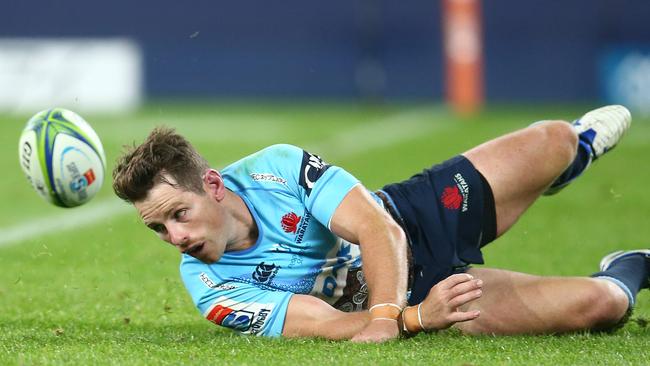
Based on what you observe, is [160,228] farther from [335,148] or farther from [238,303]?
[335,148]

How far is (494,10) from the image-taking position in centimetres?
1805

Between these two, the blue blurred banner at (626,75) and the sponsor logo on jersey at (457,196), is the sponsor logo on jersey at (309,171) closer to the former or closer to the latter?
the sponsor logo on jersey at (457,196)

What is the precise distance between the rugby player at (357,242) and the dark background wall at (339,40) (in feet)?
41.0

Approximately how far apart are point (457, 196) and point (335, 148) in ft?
25.0

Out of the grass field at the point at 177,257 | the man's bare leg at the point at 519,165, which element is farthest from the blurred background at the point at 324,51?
the man's bare leg at the point at 519,165

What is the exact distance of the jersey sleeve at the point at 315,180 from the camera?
4871 millimetres

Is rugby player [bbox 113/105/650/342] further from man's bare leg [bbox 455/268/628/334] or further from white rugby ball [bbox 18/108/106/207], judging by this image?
white rugby ball [bbox 18/108/106/207]

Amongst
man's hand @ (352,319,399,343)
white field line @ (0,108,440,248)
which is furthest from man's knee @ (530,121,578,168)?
white field line @ (0,108,440,248)

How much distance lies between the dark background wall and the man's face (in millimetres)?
13469

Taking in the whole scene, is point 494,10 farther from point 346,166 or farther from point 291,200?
point 291,200

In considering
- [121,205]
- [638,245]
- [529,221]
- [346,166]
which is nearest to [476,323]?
[638,245]

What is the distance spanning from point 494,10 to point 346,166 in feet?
23.5

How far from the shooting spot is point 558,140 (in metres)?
5.68

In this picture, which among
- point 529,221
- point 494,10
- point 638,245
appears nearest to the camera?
point 638,245
